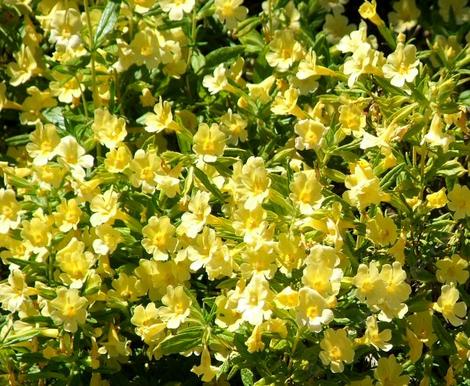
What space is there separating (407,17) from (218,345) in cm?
167

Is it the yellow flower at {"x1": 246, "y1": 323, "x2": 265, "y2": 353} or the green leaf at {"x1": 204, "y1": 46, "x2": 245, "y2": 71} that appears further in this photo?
the green leaf at {"x1": 204, "y1": 46, "x2": 245, "y2": 71}

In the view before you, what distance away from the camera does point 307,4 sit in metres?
3.61

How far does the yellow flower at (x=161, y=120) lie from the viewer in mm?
2900

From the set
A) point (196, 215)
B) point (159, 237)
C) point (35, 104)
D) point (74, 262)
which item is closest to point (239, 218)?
point (196, 215)

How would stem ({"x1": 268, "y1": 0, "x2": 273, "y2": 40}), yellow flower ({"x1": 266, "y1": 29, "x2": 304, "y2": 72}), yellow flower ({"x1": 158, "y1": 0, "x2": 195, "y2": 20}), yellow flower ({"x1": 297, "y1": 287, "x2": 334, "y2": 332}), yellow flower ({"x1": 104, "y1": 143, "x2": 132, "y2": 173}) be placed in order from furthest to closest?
stem ({"x1": 268, "y1": 0, "x2": 273, "y2": 40}) < yellow flower ({"x1": 266, "y1": 29, "x2": 304, "y2": 72}) < yellow flower ({"x1": 158, "y1": 0, "x2": 195, "y2": 20}) < yellow flower ({"x1": 104, "y1": 143, "x2": 132, "y2": 173}) < yellow flower ({"x1": 297, "y1": 287, "x2": 334, "y2": 332})

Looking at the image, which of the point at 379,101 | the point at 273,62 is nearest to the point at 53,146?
the point at 273,62

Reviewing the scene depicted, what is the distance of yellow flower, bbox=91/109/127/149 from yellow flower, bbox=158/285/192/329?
1.73 feet

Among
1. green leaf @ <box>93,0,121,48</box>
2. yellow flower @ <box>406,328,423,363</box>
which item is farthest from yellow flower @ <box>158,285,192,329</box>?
green leaf @ <box>93,0,121,48</box>

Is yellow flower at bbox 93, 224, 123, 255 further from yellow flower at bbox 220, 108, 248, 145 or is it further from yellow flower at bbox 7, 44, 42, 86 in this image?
yellow flower at bbox 7, 44, 42, 86

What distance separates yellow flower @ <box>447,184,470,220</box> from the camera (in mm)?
2748

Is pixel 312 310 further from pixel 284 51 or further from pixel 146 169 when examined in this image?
pixel 284 51

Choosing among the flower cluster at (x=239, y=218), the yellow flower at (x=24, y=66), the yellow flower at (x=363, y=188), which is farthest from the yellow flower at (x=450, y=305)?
the yellow flower at (x=24, y=66)

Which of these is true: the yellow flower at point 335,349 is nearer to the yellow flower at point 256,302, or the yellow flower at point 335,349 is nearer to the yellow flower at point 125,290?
the yellow flower at point 256,302

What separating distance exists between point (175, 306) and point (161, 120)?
55 centimetres
